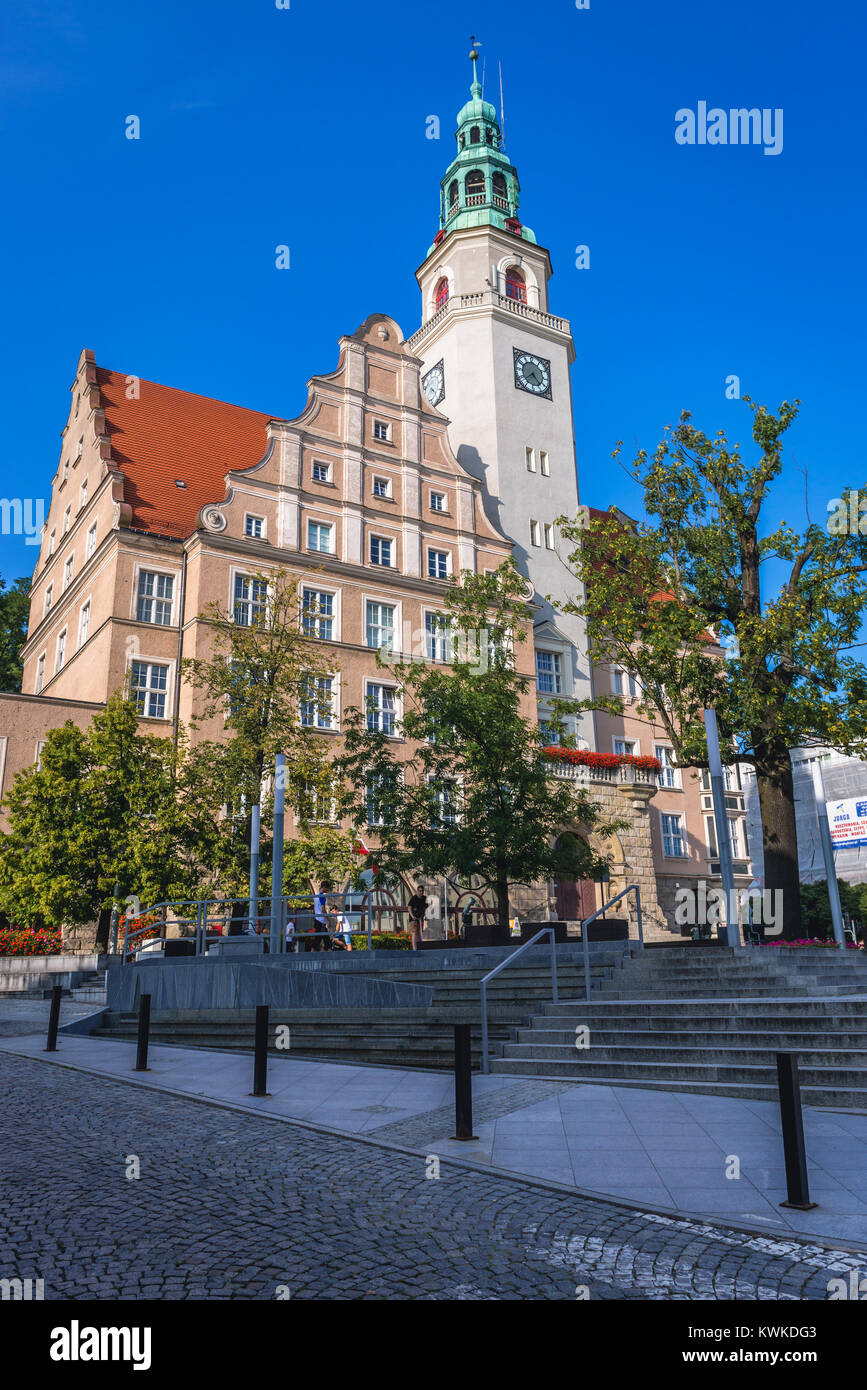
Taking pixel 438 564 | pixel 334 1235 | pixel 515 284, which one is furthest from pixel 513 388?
pixel 334 1235

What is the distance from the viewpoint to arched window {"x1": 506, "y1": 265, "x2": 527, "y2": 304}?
47.8m

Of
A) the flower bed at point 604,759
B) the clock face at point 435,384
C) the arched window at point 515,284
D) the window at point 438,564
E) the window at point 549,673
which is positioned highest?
the arched window at point 515,284

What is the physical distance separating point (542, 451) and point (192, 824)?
26716 millimetres

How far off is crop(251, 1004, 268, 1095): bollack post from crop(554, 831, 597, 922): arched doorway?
2772cm

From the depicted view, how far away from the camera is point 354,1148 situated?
8250 millimetres

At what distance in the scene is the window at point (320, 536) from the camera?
35781mm

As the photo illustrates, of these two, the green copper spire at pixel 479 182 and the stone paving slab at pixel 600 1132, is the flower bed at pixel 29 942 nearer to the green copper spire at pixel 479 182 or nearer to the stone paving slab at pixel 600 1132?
the stone paving slab at pixel 600 1132

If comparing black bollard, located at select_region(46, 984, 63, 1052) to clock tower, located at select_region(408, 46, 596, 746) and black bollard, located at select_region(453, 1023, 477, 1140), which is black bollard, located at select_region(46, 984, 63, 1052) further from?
clock tower, located at select_region(408, 46, 596, 746)

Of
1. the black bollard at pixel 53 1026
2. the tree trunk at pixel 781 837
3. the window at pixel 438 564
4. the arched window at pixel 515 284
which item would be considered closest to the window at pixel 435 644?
the window at pixel 438 564

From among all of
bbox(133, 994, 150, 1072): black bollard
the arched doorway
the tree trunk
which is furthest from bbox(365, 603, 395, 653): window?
bbox(133, 994, 150, 1072): black bollard

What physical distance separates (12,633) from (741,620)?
36948 mm

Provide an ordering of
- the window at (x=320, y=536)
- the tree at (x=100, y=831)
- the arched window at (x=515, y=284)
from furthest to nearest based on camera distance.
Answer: the arched window at (x=515, y=284), the window at (x=320, y=536), the tree at (x=100, y=831)

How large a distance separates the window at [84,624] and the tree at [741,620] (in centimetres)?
1895

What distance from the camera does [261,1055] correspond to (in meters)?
11.0
